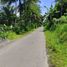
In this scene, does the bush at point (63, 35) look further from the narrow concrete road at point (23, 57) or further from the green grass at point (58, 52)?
the narrow concrete road at point (23, 57)

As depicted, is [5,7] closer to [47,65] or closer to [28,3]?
[28,3]

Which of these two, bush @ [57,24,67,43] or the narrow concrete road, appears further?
bush @ [57,24,67,43]

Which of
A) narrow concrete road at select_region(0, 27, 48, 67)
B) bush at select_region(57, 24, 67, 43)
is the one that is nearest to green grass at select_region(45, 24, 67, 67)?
bush at select_region(57, 24, 67, 43)

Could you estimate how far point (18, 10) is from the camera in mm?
63875

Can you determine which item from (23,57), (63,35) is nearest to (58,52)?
(23,57)

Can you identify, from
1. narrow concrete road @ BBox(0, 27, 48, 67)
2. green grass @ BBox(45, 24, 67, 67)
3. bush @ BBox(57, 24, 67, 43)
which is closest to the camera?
narrow concrete road @ BBox(0, 27, 48, 67)

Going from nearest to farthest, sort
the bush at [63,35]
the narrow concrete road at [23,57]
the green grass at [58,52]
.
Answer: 1. the narrow concrete road at [23,57]
2. the green grass at [58,52]
3. the bush at [63,35]

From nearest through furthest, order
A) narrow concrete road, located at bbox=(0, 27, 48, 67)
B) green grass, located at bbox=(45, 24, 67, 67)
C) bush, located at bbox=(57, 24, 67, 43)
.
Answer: narrow concrete road, located at bbox=(0, 27, 48, 67), green grass, located at bbox=(45, 24, 67, 67), bush, located at bbox=(57, 24, 67, 43)

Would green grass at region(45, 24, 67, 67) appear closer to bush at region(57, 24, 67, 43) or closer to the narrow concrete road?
bush at region(57, 24, 67, 43)

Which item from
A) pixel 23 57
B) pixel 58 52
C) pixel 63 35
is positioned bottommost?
pixel 63 35

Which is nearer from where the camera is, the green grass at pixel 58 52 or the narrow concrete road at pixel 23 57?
the narrow concrete road at pixel 23 57

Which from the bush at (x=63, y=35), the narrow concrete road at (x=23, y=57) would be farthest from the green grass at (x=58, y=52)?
the narrow concrete road at (x=23, y=57)

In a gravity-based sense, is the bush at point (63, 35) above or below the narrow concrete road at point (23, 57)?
below

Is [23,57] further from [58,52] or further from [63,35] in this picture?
[63,35]
